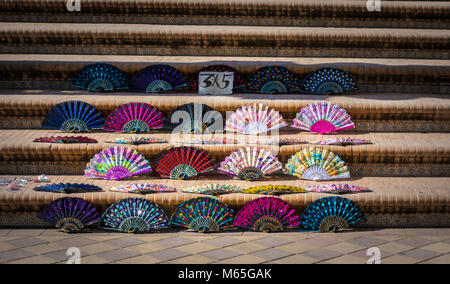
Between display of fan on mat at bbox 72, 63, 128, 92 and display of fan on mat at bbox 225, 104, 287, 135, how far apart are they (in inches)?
57.4

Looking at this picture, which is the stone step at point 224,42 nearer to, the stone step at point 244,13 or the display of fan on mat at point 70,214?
the stone step at point 244,13

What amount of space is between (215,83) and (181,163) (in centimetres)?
139

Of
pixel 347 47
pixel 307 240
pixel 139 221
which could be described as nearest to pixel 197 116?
pixel 139 221

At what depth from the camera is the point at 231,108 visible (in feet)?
20.1

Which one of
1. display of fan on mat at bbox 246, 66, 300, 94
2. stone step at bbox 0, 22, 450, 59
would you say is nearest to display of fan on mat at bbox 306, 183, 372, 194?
display of fan on mat at bbox 246, 66, 300, 94

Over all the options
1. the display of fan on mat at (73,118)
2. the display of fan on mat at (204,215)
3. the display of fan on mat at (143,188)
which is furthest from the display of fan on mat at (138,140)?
the display of fan on mat at (204,215)

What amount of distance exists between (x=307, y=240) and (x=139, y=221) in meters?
1.35

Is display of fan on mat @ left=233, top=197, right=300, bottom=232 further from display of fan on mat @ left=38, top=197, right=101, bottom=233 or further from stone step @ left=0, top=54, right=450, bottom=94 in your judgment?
stone step @ left=0, top=54, right=450, bottom=94

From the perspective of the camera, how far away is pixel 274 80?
665 centimetres

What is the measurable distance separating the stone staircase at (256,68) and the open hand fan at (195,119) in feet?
0.37

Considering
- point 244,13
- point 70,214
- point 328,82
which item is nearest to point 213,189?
point 70,214

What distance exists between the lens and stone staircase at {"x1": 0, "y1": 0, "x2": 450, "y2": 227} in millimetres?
5320

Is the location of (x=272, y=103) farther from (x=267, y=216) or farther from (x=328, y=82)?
(x=267, y=216)

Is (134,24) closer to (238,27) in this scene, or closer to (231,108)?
(238,27)
